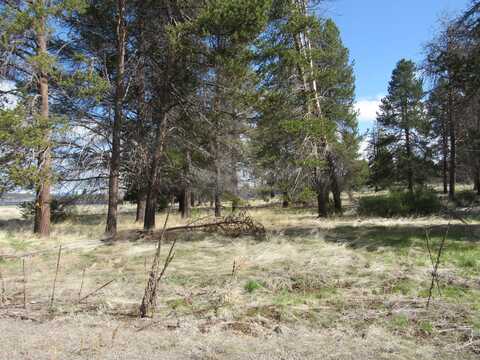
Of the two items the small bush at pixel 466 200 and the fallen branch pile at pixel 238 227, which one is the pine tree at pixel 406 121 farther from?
the fallen branch pile at pixel 238 227

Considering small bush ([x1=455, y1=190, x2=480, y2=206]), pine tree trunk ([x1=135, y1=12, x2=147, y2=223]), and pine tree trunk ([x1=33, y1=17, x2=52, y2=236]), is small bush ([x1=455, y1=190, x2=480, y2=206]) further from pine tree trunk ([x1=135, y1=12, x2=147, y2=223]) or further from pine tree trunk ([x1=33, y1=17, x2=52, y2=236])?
pine tree trunk ([x1=33, y1=17, x2=52, y2=236])

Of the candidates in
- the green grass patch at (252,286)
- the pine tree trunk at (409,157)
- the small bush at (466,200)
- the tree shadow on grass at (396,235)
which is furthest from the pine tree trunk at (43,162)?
the pine tree trunk at (409,157)

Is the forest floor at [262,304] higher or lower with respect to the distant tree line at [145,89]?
lower

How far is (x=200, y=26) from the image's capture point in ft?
33.8

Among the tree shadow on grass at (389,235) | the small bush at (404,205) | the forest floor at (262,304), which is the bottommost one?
the forest floor at (262,304)

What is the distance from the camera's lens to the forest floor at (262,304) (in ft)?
12.2

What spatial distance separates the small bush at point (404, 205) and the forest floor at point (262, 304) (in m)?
5.20

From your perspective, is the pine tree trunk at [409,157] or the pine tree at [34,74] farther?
the pine tree trunk at [409,157]

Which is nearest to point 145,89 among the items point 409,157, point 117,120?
point 117,120

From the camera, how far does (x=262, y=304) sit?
507 centimetres

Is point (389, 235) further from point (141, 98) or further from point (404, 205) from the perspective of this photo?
point (141, 98)

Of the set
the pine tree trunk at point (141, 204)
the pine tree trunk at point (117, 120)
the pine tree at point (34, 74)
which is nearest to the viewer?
the pine tree at point (34, 74)

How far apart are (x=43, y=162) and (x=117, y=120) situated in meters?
2.55

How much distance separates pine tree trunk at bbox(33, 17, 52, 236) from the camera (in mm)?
11000
